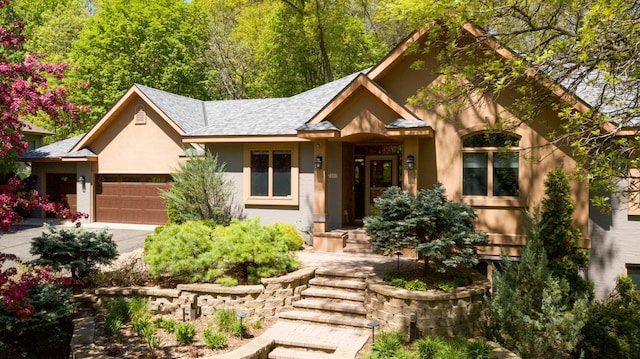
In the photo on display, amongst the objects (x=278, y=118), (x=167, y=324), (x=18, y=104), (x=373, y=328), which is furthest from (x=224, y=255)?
(x=278, y=118)

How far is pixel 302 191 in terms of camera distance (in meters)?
14.1

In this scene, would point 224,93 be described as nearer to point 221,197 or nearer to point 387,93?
point 221,197

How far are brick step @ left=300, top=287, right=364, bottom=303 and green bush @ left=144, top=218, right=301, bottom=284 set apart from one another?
0.71 metres

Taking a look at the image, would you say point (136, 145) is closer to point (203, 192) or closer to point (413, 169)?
point (203, 192)

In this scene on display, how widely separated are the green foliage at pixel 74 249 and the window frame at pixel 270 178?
17.5ft

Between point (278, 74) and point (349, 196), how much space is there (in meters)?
18.2

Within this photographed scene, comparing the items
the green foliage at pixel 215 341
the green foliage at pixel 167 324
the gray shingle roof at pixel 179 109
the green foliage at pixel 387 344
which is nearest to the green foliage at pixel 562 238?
the green foliage at pixel 387 344

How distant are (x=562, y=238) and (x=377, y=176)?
6.27m

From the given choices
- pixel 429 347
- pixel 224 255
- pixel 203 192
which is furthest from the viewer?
pixel 203 192

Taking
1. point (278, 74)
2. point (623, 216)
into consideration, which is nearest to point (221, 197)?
point (623, 216)

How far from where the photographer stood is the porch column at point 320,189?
12.9 meters

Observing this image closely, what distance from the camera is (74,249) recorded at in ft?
30.7

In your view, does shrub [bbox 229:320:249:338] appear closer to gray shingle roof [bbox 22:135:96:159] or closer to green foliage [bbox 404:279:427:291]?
green foliage [bbox 404:279:427:291]

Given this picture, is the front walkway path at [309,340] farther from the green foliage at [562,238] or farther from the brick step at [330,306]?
the green foliage at [562,238]
